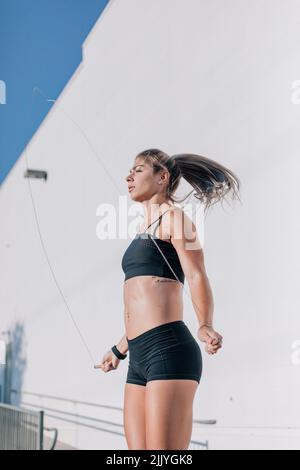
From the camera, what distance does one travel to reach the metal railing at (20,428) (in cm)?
505

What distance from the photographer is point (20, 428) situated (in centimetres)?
541

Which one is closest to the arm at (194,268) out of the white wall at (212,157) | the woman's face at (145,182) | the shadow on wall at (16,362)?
the woman's face at (145,182)

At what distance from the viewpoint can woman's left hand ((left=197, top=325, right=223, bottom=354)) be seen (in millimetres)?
1989

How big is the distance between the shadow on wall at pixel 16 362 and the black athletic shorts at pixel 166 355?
3.26 m

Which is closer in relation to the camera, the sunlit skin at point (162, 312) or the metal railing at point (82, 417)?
the sunlit skin at point (162, 312)

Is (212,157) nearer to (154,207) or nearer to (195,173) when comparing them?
(195,173)

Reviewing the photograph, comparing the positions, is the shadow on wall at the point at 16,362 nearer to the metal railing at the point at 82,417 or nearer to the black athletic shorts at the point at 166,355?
the metal railing at the point at 82,417

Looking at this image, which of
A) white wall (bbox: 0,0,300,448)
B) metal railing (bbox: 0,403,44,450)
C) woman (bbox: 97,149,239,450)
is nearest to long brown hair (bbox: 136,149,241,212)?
woman (bbox: 97,149,239,450)

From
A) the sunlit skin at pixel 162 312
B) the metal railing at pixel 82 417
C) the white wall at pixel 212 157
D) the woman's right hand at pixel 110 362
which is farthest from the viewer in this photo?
the metal railing at pixel 82 417

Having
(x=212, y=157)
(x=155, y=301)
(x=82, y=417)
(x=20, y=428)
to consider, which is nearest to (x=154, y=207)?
(x=155, y=301)

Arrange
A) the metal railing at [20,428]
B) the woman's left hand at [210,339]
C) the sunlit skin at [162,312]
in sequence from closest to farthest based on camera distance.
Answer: the woman's left hand at [210,339] → the sunlit skin at [162,312] → the metal railing at [20,428]
